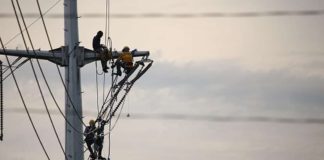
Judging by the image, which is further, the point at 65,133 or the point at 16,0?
the point at 65,133

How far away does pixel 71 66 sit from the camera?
34.5 metres

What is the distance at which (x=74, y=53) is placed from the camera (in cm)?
3456

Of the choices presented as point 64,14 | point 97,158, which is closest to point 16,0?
point 64,14

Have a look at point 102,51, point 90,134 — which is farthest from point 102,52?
point 90,134

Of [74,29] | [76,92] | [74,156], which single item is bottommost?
[74,156]

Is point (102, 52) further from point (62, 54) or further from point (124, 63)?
point (62, 54)

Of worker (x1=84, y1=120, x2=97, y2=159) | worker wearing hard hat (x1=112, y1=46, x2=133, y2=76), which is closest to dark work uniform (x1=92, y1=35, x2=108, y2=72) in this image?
worker wearing hard hat (x1=112, y1=46, x2=133, y2=76)

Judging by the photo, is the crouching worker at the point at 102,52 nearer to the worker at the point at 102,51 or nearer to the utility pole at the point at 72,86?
the worker at the point at 102,51

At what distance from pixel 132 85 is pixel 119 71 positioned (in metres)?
0.78

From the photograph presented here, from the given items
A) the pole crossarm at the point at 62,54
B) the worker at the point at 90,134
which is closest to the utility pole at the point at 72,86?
the pole crossarm at the point at 62,54

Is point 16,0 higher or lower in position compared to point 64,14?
lower

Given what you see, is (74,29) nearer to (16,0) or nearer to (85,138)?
(85,138)

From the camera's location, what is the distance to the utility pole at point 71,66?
34.0m

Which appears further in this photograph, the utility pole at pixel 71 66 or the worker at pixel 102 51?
the worker at pixel 102 51
